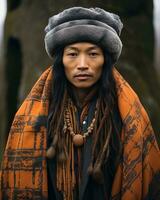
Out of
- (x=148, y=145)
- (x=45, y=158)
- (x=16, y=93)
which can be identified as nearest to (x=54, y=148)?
(x=45, y=158)

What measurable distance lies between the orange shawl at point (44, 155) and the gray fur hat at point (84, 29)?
0.17 m

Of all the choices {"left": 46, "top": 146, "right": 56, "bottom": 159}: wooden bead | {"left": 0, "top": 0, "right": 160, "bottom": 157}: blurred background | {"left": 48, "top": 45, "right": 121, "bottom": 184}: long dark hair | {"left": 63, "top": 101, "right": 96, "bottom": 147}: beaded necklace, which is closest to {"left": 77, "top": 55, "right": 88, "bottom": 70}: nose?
{"left": 48, "top": 45, "right": 121, "bottom": 184}: long dark hair

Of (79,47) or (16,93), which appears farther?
(16,93)

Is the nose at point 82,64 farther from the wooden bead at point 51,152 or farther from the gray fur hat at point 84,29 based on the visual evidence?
the wooden bead at point 51,152

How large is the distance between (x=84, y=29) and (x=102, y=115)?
1.43 ft

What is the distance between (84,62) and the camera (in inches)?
187

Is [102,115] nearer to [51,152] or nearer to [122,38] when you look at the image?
[51,152]

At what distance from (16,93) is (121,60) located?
1.22m

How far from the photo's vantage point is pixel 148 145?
4.82 metres

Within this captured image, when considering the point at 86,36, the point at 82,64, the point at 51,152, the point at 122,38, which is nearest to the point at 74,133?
the point at 51,152

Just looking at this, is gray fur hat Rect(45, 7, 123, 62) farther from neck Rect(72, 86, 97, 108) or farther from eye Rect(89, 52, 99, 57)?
neck Rect(72, 86, 97, 108)

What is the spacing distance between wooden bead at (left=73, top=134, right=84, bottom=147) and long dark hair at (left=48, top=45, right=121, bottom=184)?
0.21 ft

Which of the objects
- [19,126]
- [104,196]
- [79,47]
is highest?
[79,47]

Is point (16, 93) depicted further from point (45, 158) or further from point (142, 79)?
point (45, 158)
